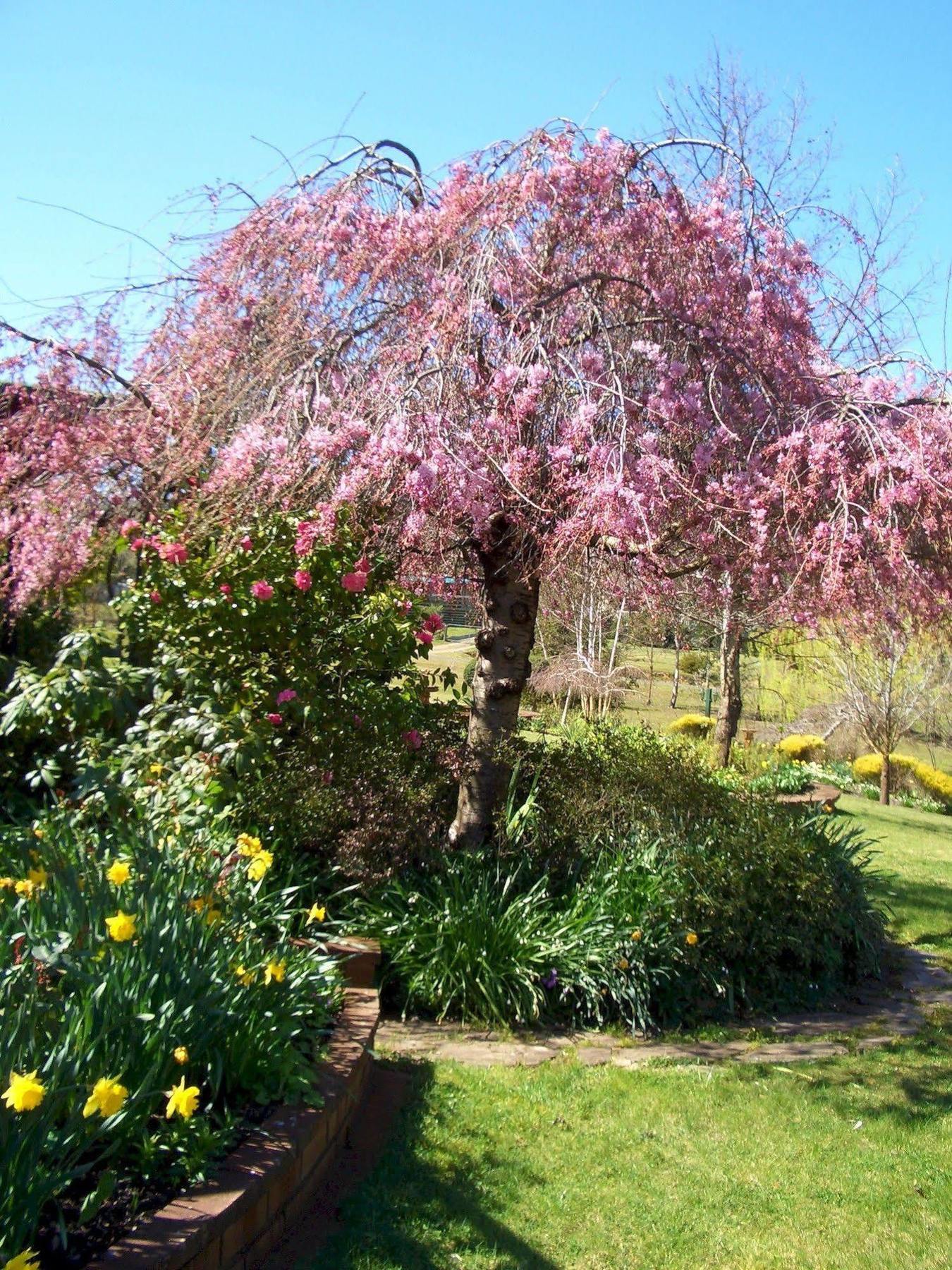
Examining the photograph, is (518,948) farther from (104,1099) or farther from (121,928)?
(104,1099)

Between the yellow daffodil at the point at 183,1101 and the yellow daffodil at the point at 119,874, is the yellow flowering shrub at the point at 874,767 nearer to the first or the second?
the yellow daffodil at the point at 119,874

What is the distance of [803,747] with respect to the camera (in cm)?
1953

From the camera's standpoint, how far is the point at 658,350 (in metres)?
5.02

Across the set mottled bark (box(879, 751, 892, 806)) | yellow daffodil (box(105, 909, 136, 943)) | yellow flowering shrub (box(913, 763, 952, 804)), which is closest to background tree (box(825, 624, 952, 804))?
mottled bark (box(879, 751, 892, 806))

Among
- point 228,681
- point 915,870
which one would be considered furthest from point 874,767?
point 228,681

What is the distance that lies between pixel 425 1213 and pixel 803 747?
1754cm

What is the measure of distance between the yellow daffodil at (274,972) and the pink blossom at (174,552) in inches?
99.2

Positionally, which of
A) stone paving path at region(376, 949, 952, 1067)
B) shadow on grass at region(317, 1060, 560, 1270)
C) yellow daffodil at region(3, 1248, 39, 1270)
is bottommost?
shadow on grass at region(317, 1060, 560, 1270)

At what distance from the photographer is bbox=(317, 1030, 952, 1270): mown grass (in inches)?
119

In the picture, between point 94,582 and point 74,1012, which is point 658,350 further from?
point 94,582

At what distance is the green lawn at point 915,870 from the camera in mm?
7734

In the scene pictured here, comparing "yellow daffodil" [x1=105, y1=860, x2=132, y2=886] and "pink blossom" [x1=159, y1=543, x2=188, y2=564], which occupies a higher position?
"pink blossom" [x1=159, y1=543, x2=188, y2=564]

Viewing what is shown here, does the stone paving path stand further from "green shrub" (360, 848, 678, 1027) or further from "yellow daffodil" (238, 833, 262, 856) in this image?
"yellow daffodil" (238, 833, 262, 856)

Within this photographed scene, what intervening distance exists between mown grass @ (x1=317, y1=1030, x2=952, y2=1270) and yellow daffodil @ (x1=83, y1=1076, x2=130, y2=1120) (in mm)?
812
